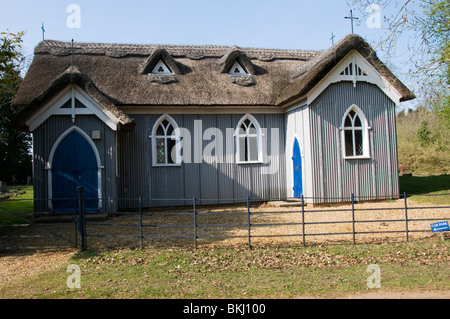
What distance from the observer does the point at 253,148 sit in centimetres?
1630

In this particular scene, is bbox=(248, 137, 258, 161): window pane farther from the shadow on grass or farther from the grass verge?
the shadow on grass

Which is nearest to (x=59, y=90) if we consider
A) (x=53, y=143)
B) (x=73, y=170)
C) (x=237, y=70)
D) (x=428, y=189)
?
(x=53, y=143)

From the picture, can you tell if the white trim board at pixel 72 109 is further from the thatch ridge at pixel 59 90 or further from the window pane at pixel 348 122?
the window pane at pixel 348 122

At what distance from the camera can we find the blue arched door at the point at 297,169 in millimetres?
15320

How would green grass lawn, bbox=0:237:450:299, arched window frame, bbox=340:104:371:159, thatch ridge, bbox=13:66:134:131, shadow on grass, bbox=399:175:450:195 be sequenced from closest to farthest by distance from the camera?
green grass lawn, bbox=0:237:450:299
thatch ridge, bbox=13:66:134:131
arched window frame, bbox=340:104:371:159
shadow on grass, bbox=399:175:450:195

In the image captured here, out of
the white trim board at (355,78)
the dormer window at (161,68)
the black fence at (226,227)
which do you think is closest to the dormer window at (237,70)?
the dormer window at (161,68)

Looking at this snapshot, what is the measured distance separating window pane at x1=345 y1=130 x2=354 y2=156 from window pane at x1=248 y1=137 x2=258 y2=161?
149 inches

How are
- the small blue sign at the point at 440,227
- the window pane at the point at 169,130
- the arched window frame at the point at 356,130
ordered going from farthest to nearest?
the window pane at the point at 169,130 → the arched window frame at the point at 356,130 → the small blue sign at the point at 440,227

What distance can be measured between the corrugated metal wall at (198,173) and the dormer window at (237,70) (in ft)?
7.91

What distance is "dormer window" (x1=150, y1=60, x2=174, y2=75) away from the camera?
1655 centimetres

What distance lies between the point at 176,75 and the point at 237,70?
2.93 m

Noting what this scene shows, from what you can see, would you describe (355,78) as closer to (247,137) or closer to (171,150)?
(247,137)

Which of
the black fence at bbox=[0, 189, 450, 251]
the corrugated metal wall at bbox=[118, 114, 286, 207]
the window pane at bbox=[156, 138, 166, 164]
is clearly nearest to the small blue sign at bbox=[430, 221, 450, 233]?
the black fence at bbox=[0, 189, 450, 251]

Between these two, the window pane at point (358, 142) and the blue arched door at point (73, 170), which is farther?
the window pane at point (358, 142)
